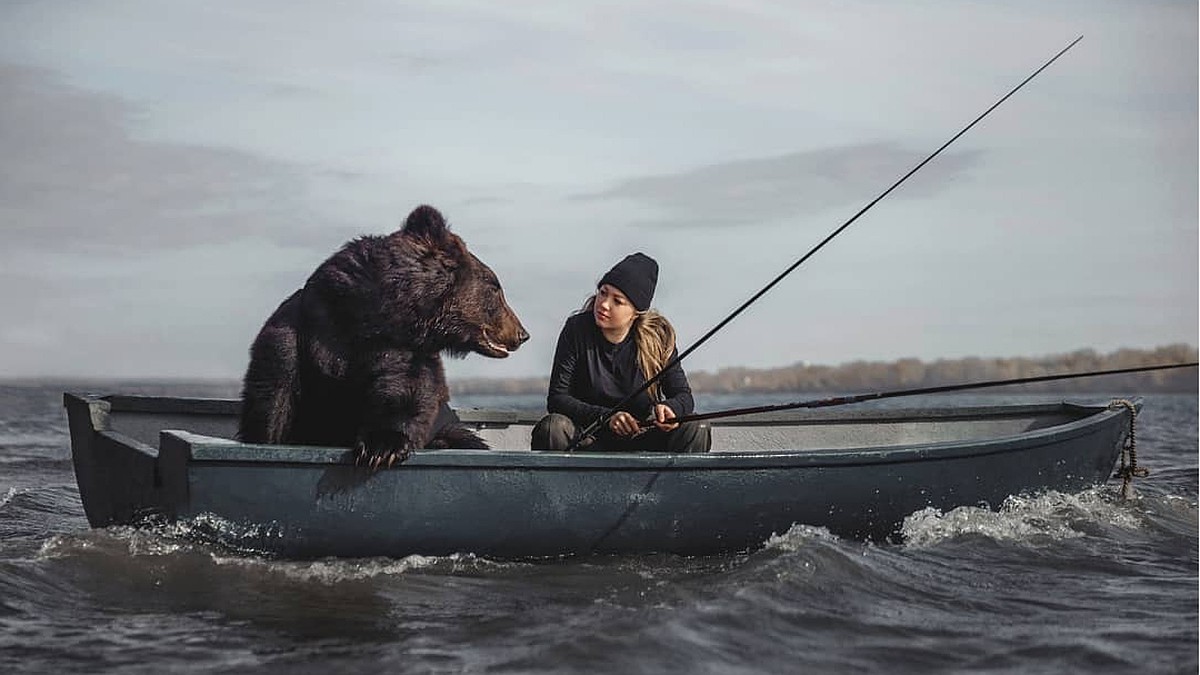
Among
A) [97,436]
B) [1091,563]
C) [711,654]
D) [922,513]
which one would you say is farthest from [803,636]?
[97,436]

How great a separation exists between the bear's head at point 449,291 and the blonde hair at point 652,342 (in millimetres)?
1000

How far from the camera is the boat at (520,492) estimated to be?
513 centimetres

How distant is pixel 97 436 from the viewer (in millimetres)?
6156

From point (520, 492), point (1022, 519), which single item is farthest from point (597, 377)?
point (1022, 519)

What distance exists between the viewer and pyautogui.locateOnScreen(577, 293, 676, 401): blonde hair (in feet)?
20.2

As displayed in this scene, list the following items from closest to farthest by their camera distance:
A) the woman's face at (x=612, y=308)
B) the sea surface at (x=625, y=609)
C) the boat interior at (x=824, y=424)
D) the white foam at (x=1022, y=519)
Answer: the sea surface at (x=625, y=609)
the woman's face at (x=612, y=308)
the white foam at (x=1022, y=519)
the boat interior at (x=824, y=424)

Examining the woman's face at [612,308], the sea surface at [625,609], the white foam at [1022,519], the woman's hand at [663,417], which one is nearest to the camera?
the sea surface at [625,609]

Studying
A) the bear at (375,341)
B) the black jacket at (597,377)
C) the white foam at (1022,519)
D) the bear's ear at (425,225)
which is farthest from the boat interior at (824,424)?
the bear's ear at (425,225)

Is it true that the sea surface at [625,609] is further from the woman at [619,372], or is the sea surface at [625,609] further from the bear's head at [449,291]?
the bear's head at [449,291]

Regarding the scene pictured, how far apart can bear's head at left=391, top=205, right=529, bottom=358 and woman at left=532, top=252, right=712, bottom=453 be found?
→ 83 cm

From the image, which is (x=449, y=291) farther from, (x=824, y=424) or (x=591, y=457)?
(x=824, y=424)

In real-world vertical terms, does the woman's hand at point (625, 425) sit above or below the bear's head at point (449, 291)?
below

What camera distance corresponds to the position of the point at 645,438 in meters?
6.17

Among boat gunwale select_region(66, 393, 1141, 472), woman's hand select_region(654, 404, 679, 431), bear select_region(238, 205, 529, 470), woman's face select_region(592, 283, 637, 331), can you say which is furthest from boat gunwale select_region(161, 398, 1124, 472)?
woman's face select_region(592, 283, 637, 331)
